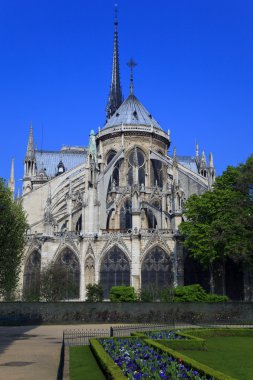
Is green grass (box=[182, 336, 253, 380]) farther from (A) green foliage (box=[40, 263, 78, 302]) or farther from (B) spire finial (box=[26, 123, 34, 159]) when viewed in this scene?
(B) spire finial (box=[26, 123, 34, 159])

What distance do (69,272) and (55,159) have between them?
42.8 m

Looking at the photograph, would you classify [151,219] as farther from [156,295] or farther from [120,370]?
[120,370]

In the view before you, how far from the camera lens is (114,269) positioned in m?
46.4

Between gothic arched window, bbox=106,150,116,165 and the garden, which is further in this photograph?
gothic arched window, bbox=106,150,116,165

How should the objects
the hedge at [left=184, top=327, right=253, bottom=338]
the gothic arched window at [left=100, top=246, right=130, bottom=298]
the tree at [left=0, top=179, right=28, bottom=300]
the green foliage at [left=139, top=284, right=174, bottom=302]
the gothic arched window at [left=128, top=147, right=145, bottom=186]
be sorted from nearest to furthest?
1. the hedge at [left=184, top=327, right=253, bottom=338]
2. the tree at [left=0, top=179, right=28, bottom=300]
3. the green foliage at [left=139, top=284, right=174, bottom=302]
4. the gothic arched window at [left=100, top=246, right=130, bottom=298]
5. the gothic arched window at [left=128, top=147, right=145, bottom=186]

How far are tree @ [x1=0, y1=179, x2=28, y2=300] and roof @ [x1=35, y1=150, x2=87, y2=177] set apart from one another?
51495mm

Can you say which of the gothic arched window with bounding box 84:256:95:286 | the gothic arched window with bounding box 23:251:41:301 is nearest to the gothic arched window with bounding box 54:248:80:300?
the gothic arched window with bounding box 84:256:95:286

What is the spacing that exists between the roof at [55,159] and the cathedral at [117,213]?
716 centimetres

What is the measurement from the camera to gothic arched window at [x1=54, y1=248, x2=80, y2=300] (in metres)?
43.1

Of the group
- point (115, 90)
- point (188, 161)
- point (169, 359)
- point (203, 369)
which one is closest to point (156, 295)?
point (169, 359)

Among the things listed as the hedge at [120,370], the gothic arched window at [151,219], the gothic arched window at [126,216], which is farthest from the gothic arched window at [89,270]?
the hedge at [120,370]

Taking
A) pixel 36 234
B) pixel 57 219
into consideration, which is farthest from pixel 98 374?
pixel 57 219

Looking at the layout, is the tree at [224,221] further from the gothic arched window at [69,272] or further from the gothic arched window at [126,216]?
the gothic arched window at [69,272]

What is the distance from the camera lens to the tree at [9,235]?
28639mm
